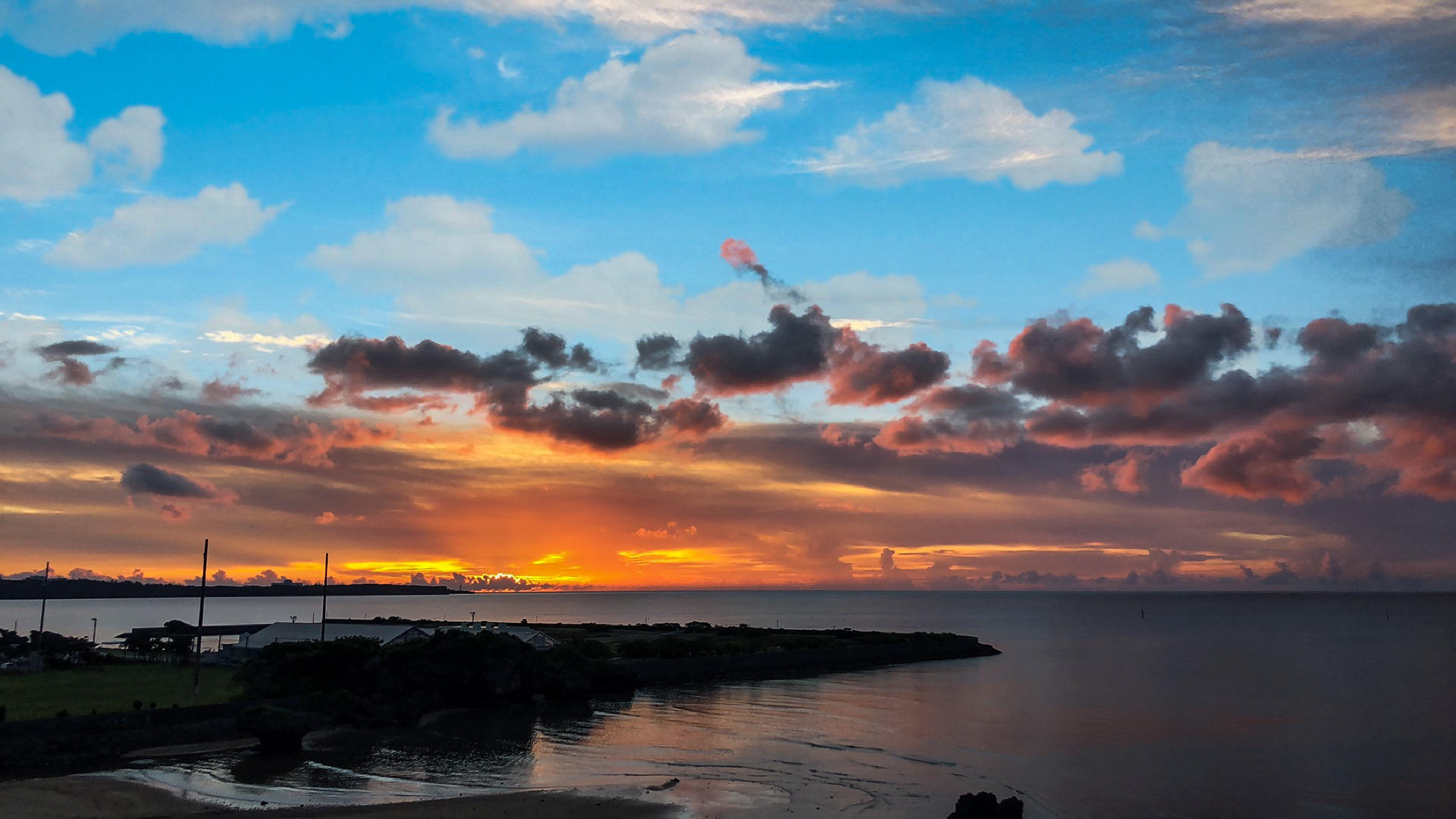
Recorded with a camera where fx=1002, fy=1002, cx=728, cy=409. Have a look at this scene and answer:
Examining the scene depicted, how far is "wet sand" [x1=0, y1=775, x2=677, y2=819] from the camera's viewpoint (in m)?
34.6

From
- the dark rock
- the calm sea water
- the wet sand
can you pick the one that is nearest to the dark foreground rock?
the calm sea water

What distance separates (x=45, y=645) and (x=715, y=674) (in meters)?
57.8

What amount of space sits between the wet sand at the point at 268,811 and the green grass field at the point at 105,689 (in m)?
8.52

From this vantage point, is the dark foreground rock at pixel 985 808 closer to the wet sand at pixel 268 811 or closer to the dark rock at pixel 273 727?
the wet sand at pixel 268 811

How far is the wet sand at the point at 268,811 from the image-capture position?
34625mm

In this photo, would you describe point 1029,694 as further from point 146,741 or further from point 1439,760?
point 146,741

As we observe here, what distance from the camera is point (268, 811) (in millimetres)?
35531

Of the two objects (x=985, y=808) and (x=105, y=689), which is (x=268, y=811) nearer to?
(x=985, y=808)

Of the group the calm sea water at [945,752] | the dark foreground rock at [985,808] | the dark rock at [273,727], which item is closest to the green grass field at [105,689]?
the dark rock at [273,727]

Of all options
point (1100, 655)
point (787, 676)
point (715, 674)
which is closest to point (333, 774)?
point (715, 674)

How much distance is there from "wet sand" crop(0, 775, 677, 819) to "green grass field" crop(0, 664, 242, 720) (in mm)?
8524

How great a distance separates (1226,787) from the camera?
137 ft

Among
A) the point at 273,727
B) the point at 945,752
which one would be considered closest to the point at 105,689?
the point at 273,727

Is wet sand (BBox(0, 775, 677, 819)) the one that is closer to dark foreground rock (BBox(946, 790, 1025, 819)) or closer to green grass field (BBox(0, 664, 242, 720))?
green grass field (BBox(0, 664, 242, 720))
